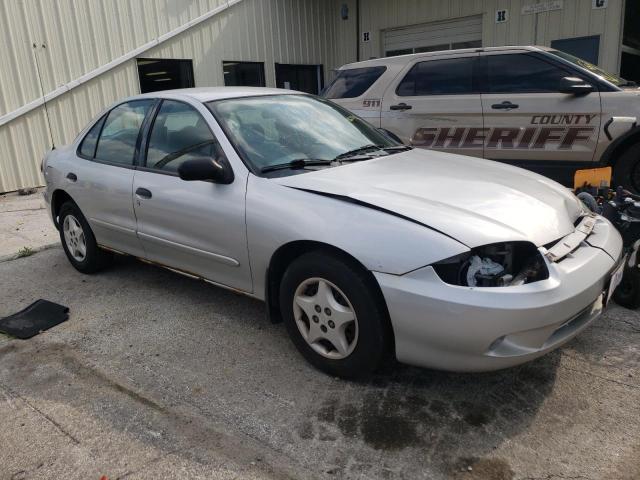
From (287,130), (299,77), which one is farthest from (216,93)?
(299,77)

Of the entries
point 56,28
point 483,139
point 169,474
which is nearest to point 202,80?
point 56,28

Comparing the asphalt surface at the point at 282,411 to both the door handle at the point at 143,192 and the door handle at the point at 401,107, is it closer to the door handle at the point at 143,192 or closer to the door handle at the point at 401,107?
the door handle at the point at 143,192

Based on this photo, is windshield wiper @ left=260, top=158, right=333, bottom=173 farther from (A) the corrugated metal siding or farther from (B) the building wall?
(B) the building wall

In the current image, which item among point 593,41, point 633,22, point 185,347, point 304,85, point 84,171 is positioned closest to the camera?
point 185,347

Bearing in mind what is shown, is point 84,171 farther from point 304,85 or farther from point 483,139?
point 304,85

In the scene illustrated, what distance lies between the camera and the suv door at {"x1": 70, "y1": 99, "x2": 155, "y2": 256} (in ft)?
13.3

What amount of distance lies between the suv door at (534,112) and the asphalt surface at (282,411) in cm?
276

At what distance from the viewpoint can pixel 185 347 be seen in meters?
3.43

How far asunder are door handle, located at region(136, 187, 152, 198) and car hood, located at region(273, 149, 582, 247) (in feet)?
3.80

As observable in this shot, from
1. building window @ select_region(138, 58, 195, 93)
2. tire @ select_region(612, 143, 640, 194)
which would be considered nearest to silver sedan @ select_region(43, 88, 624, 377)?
tire @ select_region(612, 143, 640, 194)

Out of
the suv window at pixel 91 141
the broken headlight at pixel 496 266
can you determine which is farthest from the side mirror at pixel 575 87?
the suv window at pixel 91 141

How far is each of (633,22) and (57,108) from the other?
37.9ft

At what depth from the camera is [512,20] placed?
1102 cm

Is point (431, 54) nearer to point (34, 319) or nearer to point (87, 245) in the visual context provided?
point (87, 245)
